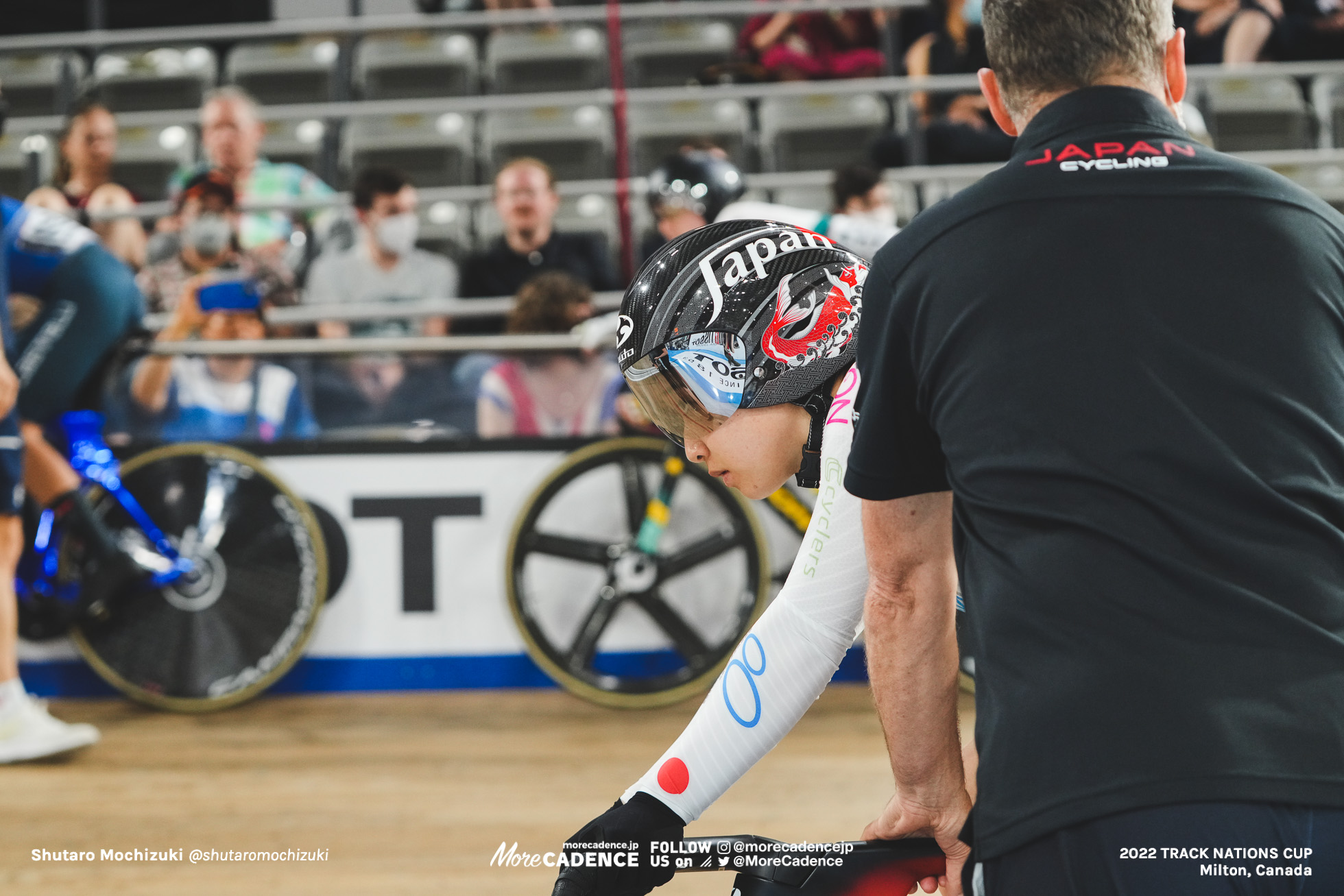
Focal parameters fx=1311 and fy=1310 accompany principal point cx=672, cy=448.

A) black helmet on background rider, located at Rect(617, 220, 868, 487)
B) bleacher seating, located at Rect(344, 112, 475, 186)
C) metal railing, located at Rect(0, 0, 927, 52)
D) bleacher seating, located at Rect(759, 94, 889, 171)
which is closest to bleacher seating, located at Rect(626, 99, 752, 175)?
bleacher seating, located at Rect(759, 94, 889, 171)

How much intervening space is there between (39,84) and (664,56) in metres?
3.51

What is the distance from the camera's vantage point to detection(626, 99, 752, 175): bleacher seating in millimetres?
6449

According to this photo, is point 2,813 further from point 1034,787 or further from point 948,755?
point 1034,787

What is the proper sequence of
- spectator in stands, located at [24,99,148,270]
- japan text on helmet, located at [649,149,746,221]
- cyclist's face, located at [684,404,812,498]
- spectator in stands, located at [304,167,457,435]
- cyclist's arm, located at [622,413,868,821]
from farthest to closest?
spectator in stands, located at [24,99,148,270]
spectator in stands, located at [304,167,457,435]
japan text on helmet, located at [649,149,746,221]
cyclist's face, located at [684,404,812,498]
cyclist's arm, located at [622,413,868,821]

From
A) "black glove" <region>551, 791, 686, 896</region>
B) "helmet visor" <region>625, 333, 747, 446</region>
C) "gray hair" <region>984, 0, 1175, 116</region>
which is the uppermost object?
"gray hair" <region>984, 0, 1175, 116</region>

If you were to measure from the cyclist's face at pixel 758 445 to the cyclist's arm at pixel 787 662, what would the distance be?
3.0 inches

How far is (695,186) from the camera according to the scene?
4387 millimetres

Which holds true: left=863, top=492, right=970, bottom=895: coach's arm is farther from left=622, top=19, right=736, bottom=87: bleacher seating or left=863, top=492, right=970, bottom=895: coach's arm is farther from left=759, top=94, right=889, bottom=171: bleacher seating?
left=622, top=19, right=736, bottom=87: bleacher seating

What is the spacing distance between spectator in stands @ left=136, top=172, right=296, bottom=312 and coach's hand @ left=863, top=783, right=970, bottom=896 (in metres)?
4.37

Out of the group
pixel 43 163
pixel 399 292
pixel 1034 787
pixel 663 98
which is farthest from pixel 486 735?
pixel 43 163

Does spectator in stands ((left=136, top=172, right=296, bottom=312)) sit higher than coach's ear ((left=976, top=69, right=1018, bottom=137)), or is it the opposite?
coach's ear ((left=976, top=69, right=1018, bottom=137))

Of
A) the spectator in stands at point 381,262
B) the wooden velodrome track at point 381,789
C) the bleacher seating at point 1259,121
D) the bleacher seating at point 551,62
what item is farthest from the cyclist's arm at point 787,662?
the bleacher seating at point 551,62

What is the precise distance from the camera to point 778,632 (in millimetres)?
1271

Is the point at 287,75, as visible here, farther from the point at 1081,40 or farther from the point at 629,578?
the point at 1081,40
